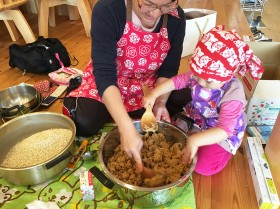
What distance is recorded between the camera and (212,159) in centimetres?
101

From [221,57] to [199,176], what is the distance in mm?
497

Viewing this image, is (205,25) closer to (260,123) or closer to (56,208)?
(260,123)

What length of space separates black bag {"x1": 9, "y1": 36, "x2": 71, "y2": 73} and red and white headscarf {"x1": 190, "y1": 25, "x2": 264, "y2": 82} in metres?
1.09

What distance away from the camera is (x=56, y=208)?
2.89 ft

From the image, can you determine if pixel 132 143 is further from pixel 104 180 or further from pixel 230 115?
pixel 230 115

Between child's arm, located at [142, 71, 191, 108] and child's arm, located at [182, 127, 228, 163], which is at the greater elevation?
child's arm, located at [142, 71, 191, 108]

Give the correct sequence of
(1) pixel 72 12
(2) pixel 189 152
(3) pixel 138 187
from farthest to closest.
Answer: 1. (1) pixel 72 12
2. (2) pixel 189 152
3. (3) pixel 138 187

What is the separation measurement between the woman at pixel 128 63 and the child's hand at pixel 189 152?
0.54 ft

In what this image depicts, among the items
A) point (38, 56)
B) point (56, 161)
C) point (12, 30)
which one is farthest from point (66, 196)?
point (12, 30)

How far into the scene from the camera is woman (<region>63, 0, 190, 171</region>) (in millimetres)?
856

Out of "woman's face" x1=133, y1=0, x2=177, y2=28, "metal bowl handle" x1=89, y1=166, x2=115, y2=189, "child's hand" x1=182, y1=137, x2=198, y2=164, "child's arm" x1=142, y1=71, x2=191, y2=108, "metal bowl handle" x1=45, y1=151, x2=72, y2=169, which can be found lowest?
"metal bowl handle" x1=45, y1=151, x2=72, y2=169

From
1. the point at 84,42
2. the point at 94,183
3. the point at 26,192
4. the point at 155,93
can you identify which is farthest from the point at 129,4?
the point at 84,42

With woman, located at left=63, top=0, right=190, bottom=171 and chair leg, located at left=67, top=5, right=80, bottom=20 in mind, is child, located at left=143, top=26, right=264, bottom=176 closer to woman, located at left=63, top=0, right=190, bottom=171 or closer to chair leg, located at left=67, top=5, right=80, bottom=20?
woman, located at left=63, top=0, right=190, bottom=171

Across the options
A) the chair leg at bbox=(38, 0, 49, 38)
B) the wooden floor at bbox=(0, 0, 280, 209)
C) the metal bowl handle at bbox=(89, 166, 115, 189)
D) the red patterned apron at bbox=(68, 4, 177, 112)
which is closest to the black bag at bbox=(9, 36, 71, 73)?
the wooden floor at bbox=(0, 0, 280, 209)
